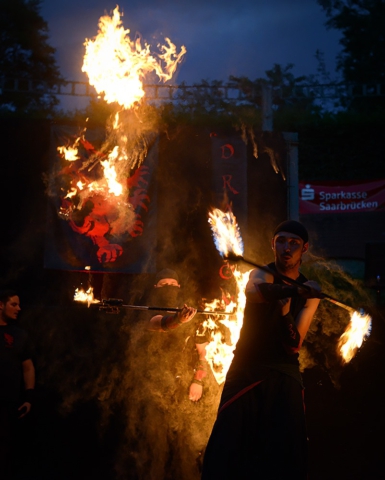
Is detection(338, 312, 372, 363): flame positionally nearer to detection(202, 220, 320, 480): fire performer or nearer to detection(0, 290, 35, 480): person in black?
detection(202, 220, 320, 480): fire performer

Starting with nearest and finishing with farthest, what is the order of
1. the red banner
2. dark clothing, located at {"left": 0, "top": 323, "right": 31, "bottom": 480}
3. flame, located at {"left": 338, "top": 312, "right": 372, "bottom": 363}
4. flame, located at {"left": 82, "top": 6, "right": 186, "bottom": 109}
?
flame, located at {"left": 338, "top": 312, "right": 372, "bottom": 363} < dark clothing, located at {"left": 0, "top": 323, "right": 31, "bottom": 480} < flame, located at {"left": 82, "top": 6, "right": 186, "bottom": 109} < the red banner

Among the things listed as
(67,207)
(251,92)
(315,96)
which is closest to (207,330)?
(67,207)

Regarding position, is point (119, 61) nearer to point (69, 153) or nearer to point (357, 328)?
point (69, 153)

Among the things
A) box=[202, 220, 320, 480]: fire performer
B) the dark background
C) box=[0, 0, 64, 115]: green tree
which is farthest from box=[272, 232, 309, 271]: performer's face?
box=[0, 0, 64, 115]: green tree

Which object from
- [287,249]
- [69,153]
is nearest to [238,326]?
[287,249]

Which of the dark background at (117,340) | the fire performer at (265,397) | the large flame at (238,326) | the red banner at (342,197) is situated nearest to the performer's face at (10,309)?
the dark background at (117,340)

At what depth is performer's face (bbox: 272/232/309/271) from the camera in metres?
3.75

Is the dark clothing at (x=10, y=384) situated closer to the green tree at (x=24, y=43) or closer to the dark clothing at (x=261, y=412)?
the dark clothing at (x=261, y=412)

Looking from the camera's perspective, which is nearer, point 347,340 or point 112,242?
point 347,340

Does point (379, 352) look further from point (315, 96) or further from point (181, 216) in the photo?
point (315, 96)

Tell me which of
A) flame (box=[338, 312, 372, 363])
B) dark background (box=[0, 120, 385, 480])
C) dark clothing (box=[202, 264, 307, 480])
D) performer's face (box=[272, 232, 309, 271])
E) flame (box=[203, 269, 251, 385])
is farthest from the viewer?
flame (box=[203, 269, 251, 385])

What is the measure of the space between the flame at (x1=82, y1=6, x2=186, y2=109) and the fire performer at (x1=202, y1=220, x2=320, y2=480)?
484 centimetres

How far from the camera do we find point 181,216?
806 centimetres

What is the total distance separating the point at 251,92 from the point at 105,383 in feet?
38.7
